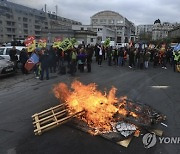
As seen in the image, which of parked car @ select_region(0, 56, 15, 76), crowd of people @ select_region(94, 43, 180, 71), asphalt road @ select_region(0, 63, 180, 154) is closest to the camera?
asphalt road @ select_region(0, 63, 180, 154)

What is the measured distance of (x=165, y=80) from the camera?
44.1ft

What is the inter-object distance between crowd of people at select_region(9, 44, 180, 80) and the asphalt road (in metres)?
1.56

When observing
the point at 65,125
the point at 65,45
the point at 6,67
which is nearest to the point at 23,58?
the point at 6,67

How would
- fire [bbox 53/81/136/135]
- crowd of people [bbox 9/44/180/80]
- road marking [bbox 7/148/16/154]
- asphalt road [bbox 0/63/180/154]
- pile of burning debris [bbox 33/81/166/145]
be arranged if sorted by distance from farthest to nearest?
crowd of people [bbox 9/44/180/80] < fire [bbox 53/81/136/135] < pile of burning debris [bbox 33/81/166/145] < asphalt road [bbox 0/63/180/154] < road marking [bbox 7/148/16/154]

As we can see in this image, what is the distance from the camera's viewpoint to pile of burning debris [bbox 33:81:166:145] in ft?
19.3

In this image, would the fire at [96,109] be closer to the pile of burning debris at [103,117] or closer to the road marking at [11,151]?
the pile of burning debris at [103,117]

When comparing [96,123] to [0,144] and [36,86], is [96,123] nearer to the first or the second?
[0,144]

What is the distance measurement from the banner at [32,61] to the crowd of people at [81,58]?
0.64 feet

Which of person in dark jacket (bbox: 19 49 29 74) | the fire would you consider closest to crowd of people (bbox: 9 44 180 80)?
person in dark jacket (bbox: 19 49 29 74)

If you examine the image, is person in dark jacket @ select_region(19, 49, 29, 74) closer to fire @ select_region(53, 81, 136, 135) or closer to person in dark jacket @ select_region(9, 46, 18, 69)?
person in dark jacket @ select_region(9, 46, 18, 69)

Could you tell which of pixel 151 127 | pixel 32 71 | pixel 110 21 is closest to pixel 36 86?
pixel 32 71

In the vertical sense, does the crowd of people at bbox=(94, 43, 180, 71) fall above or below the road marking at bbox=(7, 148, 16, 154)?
above

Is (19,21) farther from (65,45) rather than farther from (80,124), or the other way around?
(80,124)

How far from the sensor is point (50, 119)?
252 inches
